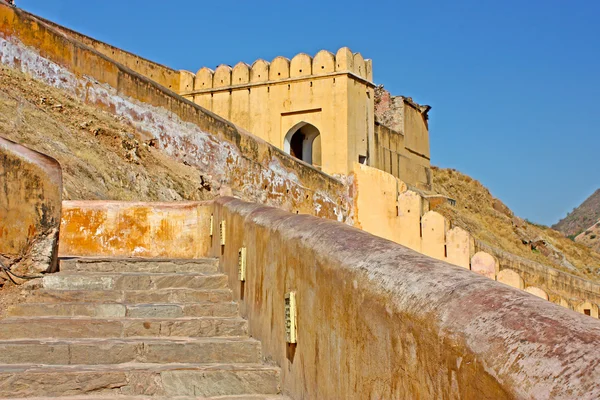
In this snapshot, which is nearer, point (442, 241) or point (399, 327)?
point (399, 327)

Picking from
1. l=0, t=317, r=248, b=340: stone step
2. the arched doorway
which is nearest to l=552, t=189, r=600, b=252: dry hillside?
the arched doorway

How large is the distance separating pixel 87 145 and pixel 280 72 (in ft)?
36.6

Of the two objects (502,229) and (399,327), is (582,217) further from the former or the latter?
(399,327)

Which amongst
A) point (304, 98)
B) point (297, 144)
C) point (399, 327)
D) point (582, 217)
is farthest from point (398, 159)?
point (582, 217)

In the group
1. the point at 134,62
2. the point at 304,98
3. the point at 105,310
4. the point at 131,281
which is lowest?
the point at 105,310

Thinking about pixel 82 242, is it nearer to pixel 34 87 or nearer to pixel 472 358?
pixel 34 87

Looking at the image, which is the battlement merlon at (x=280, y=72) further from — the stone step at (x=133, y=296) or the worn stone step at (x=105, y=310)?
the worn stone step at (x=105, y=310)

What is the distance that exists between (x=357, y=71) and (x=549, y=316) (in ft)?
66.4

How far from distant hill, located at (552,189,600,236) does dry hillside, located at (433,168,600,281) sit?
26705mm

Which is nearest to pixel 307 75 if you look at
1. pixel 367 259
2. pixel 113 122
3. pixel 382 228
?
pixel 382 228

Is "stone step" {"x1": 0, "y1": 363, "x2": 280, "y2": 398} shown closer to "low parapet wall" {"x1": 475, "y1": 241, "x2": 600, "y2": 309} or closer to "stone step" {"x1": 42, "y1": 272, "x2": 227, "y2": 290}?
"stone step" {"x1": 42, "y1": 272, "x2": 227, "y2": 290}

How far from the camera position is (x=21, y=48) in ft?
37.6

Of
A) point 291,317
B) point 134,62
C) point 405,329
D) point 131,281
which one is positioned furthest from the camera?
point 134,62

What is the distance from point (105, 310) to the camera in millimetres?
5492
